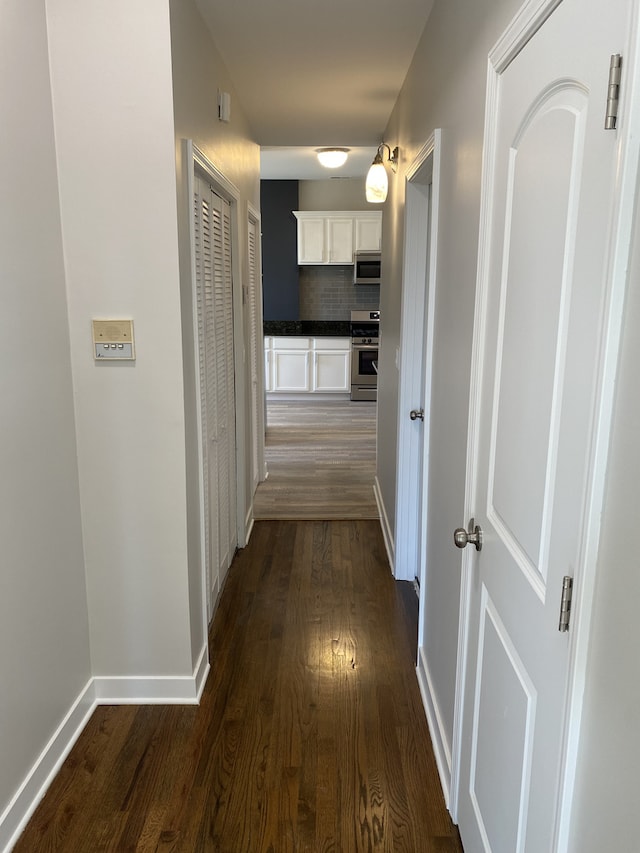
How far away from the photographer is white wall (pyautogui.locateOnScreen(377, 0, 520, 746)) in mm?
1624

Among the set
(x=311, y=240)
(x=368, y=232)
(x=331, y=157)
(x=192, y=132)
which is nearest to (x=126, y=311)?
(x=192, y=132)

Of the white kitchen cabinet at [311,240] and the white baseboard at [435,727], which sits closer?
the white baseboard at [435,727]

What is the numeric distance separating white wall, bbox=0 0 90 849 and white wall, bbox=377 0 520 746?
1.25 meters

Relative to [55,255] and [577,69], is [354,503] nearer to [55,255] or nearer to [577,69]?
[55,255]

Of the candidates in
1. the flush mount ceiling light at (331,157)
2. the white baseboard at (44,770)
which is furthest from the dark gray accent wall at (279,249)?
the white baseboard at (44,770)

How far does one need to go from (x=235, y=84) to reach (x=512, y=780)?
130 inches

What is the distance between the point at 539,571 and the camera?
3.50 feet

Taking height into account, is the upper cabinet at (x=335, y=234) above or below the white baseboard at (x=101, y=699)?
above

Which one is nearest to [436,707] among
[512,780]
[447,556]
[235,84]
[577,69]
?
[447,556]

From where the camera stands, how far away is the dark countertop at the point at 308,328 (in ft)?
27.6

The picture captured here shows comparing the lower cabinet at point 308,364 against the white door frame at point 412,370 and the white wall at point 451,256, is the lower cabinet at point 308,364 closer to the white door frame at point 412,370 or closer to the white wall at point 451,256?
the white door frame at point 412,370

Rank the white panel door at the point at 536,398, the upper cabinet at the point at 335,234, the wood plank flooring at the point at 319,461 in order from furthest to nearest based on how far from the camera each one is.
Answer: the upper cabinet at the point at 335,234
the wood plank flooring at the point at 319,461
the white panel door at the point at 536,398

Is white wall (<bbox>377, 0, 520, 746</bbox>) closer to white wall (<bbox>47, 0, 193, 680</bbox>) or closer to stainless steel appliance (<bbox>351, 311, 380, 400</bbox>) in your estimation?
white wall (<bbox>47, 0, 193, 680</bbox>)

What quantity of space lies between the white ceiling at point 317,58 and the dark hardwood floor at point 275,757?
256 cm
